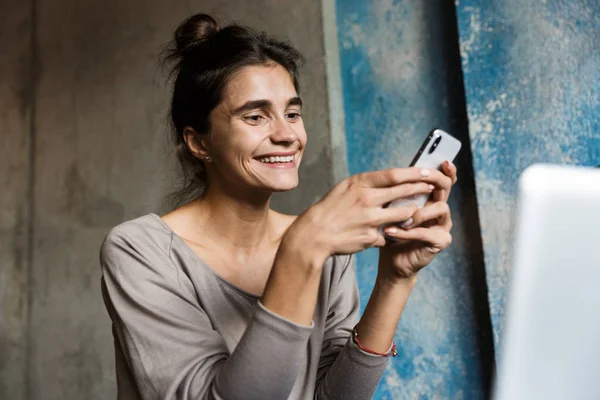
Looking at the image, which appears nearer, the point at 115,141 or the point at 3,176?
the point at 115,141

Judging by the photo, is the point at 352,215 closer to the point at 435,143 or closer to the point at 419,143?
the point at 435,143

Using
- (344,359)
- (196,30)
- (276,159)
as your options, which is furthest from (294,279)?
(196,30)

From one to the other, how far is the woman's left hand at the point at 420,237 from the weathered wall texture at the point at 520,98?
41.2 inches

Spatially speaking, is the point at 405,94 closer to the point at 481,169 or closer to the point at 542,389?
the point at 481,169

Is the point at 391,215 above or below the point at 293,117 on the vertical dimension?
below

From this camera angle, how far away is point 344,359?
1.34m

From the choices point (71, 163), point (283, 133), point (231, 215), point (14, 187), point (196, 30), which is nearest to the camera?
point (283, 133)

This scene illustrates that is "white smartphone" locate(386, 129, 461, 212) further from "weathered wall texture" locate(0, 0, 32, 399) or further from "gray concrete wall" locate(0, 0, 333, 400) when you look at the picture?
"weathered wall texture" locate(0, 0, 32, 399)

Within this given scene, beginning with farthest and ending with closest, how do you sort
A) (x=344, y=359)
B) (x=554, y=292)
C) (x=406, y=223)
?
(x=344, y=359), (x=406, y=223), (x=554, y=292)

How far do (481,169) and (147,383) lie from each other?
56.8 inches

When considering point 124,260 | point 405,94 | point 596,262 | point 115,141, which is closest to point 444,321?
point 405,94

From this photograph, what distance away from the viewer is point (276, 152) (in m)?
1.48

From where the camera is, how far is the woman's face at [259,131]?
1474mm

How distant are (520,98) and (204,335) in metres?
1.50
